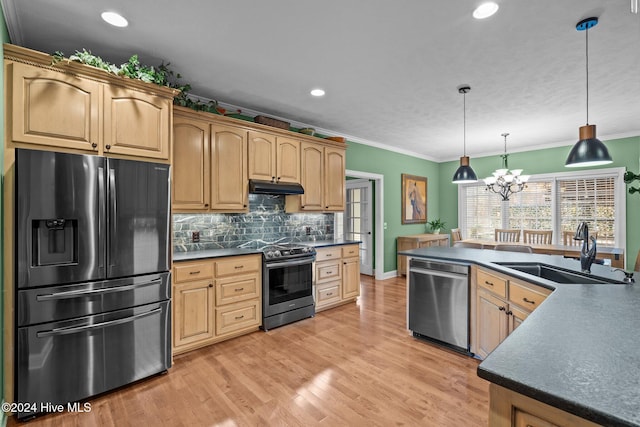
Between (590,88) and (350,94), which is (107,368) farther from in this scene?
(590,88)

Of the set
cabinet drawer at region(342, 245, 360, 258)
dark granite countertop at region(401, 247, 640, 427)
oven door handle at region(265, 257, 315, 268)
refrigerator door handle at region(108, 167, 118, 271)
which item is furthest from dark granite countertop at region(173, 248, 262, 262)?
dark granite countertop at region(401, 247, 640, 427)

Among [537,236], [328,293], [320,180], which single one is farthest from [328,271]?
[537,236]

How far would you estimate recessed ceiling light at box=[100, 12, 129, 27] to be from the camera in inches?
82.1

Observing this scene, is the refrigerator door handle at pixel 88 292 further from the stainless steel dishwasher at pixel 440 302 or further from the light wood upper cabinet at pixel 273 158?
the stainless steel dishwasher at pixel 440 302

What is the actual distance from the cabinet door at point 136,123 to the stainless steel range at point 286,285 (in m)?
1.57

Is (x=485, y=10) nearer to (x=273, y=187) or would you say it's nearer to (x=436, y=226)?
(x=273, y=187)

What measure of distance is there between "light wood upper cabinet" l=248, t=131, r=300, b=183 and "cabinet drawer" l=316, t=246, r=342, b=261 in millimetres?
1017

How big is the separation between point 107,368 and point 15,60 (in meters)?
2.21

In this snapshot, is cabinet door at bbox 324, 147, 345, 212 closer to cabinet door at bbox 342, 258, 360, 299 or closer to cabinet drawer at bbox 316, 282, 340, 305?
cabinet door at bbox 342, 258, 360, 299

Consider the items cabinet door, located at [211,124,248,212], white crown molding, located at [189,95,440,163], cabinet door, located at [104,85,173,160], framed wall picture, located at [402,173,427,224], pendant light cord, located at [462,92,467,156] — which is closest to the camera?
cabinet door, located at [104,85,173,160]

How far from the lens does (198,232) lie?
11.5ft

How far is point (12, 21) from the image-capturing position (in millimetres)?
2137

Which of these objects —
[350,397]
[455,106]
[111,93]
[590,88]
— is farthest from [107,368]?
[590,88]

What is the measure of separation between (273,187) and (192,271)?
4.50 feet
